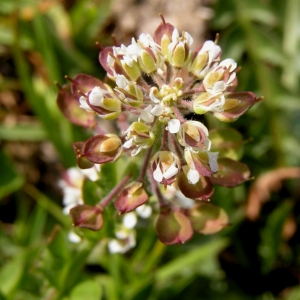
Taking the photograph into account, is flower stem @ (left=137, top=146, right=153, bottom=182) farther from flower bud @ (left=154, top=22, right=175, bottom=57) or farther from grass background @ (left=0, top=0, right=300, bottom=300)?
grass background @ (left=0, top=0, right=300, bottom=300)

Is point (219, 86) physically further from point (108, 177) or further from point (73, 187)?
point (73, 187)

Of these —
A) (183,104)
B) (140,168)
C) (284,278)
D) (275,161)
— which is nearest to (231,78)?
(183,104)

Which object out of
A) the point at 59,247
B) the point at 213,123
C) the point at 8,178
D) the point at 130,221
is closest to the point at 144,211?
the point at 130,221

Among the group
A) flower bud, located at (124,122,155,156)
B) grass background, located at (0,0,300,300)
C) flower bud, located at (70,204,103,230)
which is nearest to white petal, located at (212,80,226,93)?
flower bud, located at (124,122,155,156)

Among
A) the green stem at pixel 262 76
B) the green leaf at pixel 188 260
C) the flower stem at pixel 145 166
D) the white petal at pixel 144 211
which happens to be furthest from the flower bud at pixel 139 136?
the green stem at pixel 262 76

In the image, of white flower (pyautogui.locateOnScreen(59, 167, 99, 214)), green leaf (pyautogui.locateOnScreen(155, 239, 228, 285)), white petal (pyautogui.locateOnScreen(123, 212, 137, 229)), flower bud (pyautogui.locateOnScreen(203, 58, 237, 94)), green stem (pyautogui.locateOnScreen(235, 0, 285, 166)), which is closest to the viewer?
flower bud (pyautogui.locateOnScreen(203, 58, 237, 94))

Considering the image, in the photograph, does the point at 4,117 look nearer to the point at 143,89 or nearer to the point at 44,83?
the point at 44,83

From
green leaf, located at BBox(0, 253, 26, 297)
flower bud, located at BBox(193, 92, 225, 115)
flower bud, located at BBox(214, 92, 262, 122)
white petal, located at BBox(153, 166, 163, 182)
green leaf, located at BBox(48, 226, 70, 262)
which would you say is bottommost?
green leaf, located at BBox(0, 253, 26, 297)

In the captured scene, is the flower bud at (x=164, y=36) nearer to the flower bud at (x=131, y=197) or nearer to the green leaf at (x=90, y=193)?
the flower bud at (x=131, y=197)
